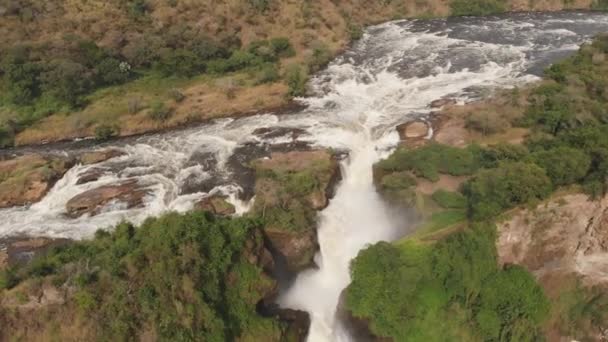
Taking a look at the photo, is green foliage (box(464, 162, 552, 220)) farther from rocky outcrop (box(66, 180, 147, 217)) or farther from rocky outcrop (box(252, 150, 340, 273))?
rocky outcrop (box(66, 180, 147, 217))

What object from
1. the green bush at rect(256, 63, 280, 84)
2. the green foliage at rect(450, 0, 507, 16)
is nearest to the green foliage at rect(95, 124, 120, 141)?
the green bush at rect(256, 63, 280, 84)

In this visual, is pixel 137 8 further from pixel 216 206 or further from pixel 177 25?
pixel 216 206

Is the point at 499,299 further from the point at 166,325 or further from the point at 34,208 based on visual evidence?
the point at 34,208

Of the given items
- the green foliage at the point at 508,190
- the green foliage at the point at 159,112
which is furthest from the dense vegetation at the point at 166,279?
the green foliage at the point at 159,112

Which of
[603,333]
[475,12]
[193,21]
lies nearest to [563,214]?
[603,333]

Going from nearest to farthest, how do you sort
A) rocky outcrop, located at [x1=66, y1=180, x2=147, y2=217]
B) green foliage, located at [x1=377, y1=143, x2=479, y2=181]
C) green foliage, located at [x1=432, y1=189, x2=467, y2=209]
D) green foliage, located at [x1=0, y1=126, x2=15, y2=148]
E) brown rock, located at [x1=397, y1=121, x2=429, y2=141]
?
green foliage, located at [x1=432, y1=189, x2=467, y2=209]
rocky outcrop, located at [x1=66, y1=180, x2=147, y2=217]
green foliage, located at [x1=377, y1=143, x2=479, y2=181]
brown rock, located at [x1=397, y1=121, x2=429, y2=141]
green foliage, located at [x1=0, y1=126, x2=15, y2=148]

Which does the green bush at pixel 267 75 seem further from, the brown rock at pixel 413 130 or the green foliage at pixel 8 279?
the green foliage at pixel 8 279
